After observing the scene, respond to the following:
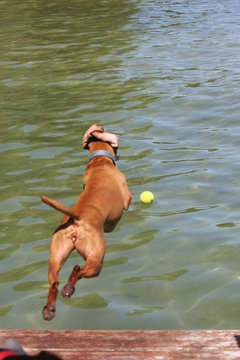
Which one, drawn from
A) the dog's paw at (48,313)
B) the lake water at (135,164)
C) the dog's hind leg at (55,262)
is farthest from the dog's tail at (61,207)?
the lake water at (135,164)

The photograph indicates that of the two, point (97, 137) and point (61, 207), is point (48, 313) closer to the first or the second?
point (61, 207)

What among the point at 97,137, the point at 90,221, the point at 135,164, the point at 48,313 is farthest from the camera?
the point at 135,164

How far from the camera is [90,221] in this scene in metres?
4.98

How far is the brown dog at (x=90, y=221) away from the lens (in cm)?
472

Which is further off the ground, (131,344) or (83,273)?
(83,273)

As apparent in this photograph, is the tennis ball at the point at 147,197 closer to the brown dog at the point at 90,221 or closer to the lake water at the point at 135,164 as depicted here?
the lake water at the point at 135,164

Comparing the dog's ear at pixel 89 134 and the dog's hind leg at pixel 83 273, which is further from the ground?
the dog's ear at pixel 89 134

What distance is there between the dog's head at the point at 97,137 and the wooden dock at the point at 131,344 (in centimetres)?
230

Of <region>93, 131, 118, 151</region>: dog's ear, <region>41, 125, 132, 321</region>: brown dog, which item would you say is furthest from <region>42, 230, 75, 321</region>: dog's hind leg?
<region>93, 131, 118, 151</region>: dog's ear

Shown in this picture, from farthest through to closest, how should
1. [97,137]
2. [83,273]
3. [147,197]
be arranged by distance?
[147,197]
[97,137]
[83,273]

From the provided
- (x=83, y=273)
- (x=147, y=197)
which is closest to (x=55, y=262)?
(x=83, y=273)

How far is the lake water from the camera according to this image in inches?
246

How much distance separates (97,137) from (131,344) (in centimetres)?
248

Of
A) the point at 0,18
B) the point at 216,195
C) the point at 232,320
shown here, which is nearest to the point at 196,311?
the point at 232,320
